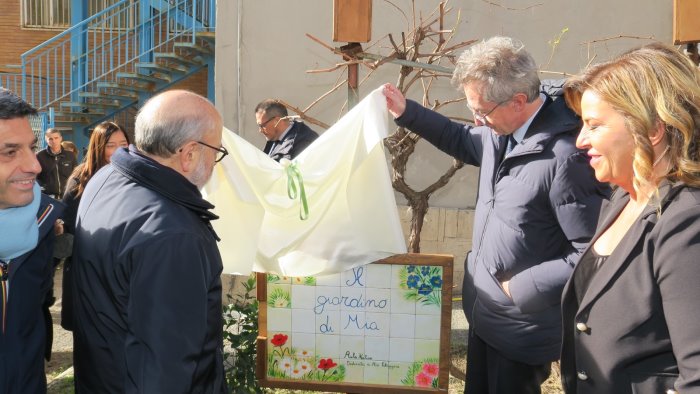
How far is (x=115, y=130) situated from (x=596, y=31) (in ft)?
17.1

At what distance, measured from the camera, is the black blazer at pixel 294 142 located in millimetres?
5383

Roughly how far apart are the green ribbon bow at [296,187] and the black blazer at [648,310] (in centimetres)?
161

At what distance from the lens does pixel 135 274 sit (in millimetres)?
1867

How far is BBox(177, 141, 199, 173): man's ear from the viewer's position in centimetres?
206

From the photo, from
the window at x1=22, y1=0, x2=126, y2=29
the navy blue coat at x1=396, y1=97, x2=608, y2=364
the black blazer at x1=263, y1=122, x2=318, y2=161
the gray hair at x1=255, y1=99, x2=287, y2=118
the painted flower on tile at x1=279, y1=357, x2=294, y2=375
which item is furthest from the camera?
the window at x1=22, y1=0, x2=126, y2=29

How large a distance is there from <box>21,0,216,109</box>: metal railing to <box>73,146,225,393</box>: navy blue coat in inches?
396

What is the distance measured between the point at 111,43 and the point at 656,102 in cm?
1222

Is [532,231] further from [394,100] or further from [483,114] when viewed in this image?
[394,100]

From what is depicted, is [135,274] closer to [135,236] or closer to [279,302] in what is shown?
[135,236]

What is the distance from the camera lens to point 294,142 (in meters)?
5.40

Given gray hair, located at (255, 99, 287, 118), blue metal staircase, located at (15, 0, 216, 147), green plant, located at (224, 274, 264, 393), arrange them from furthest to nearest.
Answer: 1. blue metal staircase, located at (15, 0, 216, 147)
2. gray hair, located at (255, 99, 287, 118)
3. green plant, located at (224, 274, 264, 393)

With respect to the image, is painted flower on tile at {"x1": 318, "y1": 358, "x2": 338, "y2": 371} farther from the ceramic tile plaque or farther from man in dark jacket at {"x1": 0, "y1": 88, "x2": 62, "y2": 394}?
man in dark jacket at {"x1": 0, "y1": 88, "x2": 62, "y2": 394}

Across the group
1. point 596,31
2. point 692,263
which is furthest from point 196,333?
point 596,31

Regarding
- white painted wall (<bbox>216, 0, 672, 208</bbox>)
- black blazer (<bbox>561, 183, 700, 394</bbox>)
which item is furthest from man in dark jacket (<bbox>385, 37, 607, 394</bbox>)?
white painted wall (<bbox>216, 0, 672, 208</bbox>)
